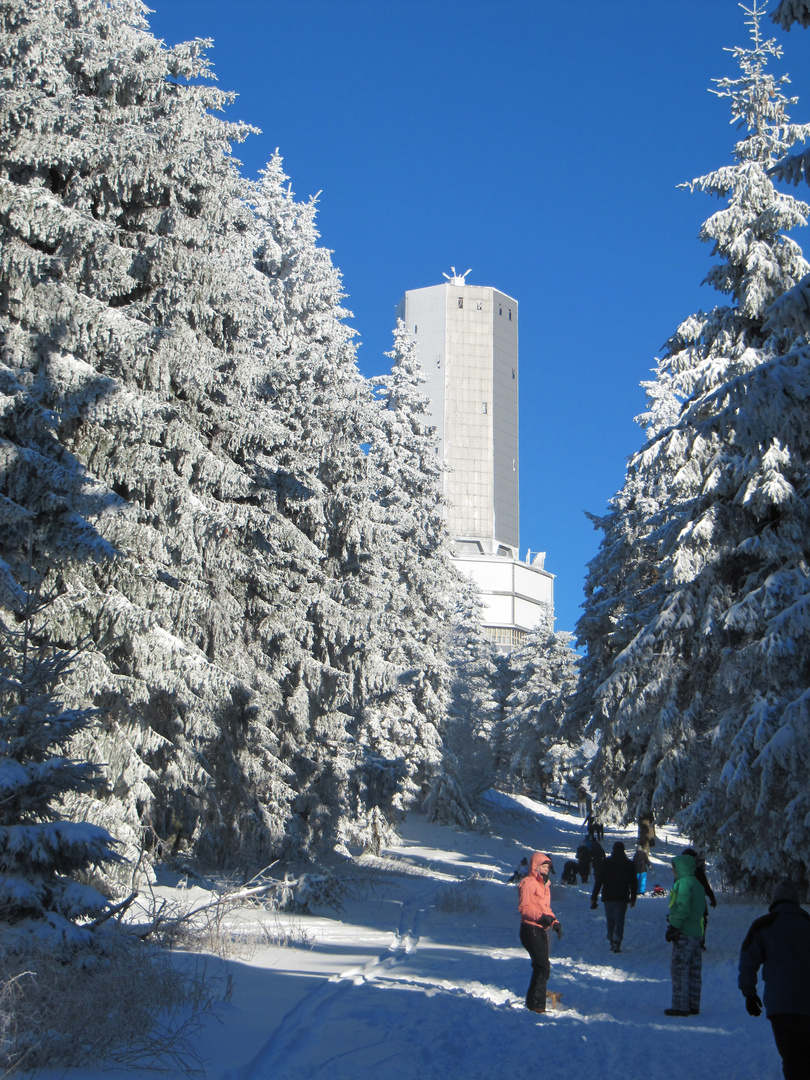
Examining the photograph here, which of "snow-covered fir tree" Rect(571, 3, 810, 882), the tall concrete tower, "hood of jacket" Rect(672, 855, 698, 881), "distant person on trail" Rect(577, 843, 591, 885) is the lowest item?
"distant person on trail" Rect(577, 843, 591, 885)

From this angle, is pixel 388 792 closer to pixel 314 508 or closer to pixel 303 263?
pixel 314 508

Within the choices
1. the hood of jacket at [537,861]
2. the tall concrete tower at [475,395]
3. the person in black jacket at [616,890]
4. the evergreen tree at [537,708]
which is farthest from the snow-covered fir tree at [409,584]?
the tall concrete tower at [475,395]

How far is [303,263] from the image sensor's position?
23.3 metres

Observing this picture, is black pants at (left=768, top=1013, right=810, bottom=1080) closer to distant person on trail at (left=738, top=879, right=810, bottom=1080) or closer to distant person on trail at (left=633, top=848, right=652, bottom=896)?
distant person on trail at (left=738, top=879, right=810, bottom=1080)

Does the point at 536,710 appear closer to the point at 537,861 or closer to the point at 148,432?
the point at 148,432

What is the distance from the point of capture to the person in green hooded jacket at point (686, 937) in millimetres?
8883

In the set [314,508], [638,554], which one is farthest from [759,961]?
[638,554]

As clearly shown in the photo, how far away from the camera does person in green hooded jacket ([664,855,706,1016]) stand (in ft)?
29.1

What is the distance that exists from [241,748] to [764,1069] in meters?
12.1

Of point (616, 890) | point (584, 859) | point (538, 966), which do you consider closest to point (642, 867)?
point (584, 859)

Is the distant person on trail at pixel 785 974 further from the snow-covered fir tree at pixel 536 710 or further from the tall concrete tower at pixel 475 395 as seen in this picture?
the tall concrete tower at pixel 475 395

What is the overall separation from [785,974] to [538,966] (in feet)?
12.1

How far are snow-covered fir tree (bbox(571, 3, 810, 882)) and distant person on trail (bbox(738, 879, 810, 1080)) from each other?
3836 mm

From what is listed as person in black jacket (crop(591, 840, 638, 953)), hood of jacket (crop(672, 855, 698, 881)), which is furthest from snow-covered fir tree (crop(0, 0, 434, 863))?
hood of jacket (crop(672, 855, 698, 881))
